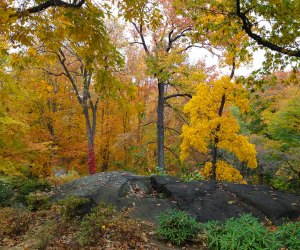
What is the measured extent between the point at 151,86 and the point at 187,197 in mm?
15205

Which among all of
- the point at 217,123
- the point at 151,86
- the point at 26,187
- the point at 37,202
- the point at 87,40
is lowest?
the point at 37,202

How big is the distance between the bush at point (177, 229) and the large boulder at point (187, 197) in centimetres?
132

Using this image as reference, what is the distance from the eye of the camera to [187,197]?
7.89 metres

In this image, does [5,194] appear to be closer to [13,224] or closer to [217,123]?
[13,224]

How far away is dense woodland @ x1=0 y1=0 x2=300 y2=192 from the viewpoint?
4.30 meters

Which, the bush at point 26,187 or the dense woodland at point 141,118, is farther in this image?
the bush at point 26,187

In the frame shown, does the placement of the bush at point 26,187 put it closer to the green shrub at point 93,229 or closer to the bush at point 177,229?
the green shrub at point 93,229

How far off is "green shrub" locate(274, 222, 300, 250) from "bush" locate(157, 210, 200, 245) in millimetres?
1528

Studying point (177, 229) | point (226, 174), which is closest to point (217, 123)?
point (226, 174)

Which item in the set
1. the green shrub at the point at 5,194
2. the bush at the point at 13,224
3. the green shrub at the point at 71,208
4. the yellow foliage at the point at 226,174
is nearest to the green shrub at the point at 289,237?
the green shrub at the point at 71,208

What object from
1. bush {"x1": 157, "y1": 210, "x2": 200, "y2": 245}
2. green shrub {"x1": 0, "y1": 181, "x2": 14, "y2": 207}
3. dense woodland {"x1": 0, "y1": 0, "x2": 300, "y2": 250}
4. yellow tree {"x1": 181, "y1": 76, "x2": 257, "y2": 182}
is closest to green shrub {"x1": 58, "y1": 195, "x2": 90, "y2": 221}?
dense woodland {"x1": 0, "y1": 0, "x2": 300, "y2": 250}

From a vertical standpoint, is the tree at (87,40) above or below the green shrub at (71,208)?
above

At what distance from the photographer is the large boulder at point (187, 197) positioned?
23.9 feet

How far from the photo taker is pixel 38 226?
6359 mm
